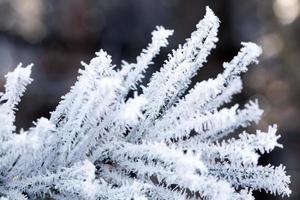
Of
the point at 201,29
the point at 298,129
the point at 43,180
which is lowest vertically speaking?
the point at 43,180

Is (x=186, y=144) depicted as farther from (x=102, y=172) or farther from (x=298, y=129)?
(x=298, y=129)

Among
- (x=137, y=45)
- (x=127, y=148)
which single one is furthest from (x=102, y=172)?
(x=137, y=45)

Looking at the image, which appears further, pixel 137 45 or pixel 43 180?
pixel 137 45

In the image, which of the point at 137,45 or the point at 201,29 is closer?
the point at 201,29

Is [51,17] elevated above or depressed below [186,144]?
above

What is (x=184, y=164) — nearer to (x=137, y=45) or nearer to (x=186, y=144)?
(x=186, y=144)

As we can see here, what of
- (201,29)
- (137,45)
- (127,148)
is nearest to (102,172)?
(127,148)
